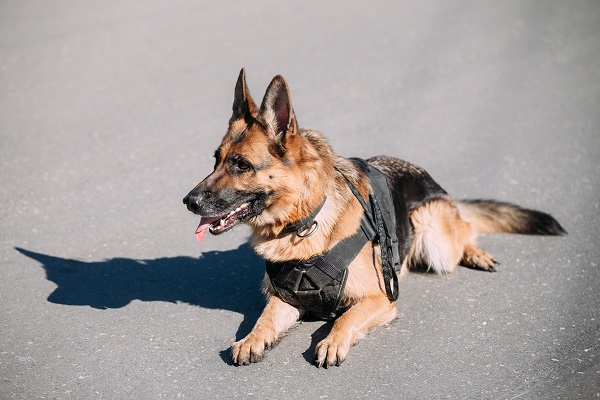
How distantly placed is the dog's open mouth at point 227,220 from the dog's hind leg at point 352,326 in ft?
2.94

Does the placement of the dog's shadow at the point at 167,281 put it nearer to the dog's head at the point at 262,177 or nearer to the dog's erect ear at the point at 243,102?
the dog's head at the point at 262,177

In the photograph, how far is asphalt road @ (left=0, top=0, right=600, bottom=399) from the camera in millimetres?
4012

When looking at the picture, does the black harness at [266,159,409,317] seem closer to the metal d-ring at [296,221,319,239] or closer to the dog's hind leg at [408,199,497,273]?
the metal d-ring at [296,221,319,239]

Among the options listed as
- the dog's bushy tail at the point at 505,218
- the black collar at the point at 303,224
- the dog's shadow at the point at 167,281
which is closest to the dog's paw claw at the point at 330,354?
the dog's shadow at the point at 167,281

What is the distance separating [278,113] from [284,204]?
57cm

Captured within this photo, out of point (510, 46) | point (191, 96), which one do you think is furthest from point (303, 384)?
point (510, 46)

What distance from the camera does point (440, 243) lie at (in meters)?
5.25

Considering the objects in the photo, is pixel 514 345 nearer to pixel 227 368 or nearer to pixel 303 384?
pixel 303 384

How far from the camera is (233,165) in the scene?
13.9ft

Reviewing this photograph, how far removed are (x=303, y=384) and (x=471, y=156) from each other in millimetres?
4436

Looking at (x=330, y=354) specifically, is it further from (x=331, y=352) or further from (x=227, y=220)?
(x=227, y=220)

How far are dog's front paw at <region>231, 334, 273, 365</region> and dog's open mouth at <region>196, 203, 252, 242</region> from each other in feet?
2.25

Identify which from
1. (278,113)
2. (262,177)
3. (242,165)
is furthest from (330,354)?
(278,113)

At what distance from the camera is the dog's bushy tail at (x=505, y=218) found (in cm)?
578
